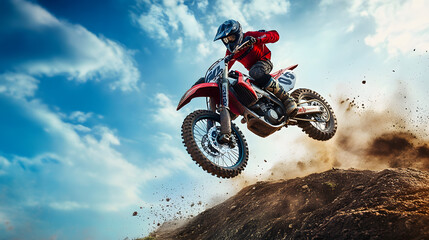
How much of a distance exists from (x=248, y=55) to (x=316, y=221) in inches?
155

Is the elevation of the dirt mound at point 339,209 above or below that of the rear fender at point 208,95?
below

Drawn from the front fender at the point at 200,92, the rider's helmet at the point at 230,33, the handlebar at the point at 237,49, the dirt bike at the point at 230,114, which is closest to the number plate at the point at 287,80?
the dirt bike at the point at 230,114

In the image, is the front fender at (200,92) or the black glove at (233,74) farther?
the black glove at (233,74)

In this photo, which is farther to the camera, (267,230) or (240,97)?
(240,97)

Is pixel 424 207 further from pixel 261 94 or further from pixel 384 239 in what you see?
pixel 261 94

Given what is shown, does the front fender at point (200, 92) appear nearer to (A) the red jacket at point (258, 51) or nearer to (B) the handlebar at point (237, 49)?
(B) the handlebar at point (237, 49)

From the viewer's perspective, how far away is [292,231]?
4.47 meters

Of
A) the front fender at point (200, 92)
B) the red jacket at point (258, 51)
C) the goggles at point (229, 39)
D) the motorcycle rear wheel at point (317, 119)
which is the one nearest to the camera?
the front fender at point (200, 92)

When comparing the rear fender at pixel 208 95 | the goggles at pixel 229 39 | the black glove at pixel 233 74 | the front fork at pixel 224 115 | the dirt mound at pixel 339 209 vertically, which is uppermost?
the goggles at pixel 229 39

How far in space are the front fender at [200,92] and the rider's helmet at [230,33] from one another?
0.93 m

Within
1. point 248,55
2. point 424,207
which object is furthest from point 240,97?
point 424,207

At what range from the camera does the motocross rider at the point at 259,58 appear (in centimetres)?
584

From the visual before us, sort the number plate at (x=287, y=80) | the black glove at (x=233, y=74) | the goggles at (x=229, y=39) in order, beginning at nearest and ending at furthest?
the goggles at (x=229, y=39)
the black glove at (x=233, y=74)
the number plate at (x=287, y=80)

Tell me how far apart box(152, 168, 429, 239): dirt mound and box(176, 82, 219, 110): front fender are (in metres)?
2.57
